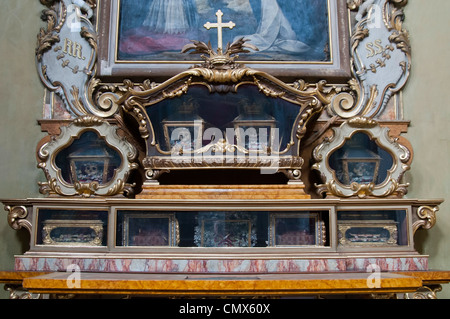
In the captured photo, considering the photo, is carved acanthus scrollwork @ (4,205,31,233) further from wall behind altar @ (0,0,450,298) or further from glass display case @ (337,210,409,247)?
glass display case @ (337,210,409,247)

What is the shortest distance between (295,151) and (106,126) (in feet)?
4.98

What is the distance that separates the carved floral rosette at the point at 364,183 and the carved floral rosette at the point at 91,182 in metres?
1.51

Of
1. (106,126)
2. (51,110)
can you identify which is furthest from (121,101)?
(51,110)

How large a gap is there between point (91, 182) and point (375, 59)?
2656 mm

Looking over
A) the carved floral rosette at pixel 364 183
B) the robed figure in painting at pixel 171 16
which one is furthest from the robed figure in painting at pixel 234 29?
the carved floral rosette at pixel 364 183

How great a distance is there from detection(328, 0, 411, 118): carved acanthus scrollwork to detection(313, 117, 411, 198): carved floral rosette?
36cm

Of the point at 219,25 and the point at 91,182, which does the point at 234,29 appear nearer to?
the point at 219,25

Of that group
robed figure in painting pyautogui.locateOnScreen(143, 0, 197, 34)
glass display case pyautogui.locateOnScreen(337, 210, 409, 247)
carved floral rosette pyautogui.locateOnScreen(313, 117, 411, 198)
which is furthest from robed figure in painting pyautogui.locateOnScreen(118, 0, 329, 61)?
glass display case pyautogui.locateOnScreen(337, 210, 409, 247)

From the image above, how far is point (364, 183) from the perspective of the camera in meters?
4.16

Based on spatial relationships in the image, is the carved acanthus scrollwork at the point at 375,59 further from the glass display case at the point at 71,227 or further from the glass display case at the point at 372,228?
the glass display case at the point at 71,227

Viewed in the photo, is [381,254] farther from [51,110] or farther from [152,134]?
[51,110]

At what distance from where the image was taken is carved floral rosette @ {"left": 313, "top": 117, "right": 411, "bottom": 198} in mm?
4113

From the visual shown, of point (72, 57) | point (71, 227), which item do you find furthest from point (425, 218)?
point (72, 57)

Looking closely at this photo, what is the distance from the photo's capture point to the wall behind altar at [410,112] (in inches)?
171
